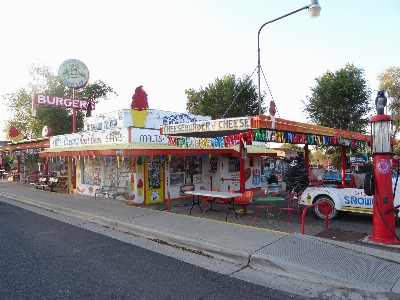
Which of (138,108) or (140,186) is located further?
(138,108)

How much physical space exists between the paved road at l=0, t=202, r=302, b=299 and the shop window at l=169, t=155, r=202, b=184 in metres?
6.87

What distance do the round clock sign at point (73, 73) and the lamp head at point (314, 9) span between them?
542 inches

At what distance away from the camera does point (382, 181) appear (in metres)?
6.62

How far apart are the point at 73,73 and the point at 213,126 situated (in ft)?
40.8

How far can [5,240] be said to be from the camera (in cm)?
770

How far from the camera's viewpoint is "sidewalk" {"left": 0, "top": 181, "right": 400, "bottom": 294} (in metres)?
5.02

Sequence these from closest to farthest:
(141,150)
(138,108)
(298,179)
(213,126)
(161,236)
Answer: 1. (161,236)
2. (213,126)
3. (141,150)
4. (138,108)
5. (298,179)

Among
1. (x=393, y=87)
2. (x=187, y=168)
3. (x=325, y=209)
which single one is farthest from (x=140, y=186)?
(x=393, y=87)

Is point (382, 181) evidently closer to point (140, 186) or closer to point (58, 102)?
point (140, 186)

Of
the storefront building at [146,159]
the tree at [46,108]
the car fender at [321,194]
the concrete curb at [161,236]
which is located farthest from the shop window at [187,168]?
the tree at [46,108]

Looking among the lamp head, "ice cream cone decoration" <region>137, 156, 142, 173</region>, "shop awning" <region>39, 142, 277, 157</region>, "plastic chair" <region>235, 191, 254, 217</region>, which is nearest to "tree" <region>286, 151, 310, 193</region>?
"shop awning" <region>39, 142, 277, 157</region>

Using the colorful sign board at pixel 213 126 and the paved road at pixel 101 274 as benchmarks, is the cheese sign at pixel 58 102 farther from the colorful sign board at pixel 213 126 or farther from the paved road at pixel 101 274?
the paved road at pixel 101 274

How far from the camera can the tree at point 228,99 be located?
3259cm

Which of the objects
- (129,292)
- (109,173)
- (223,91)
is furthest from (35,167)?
(129,292)
